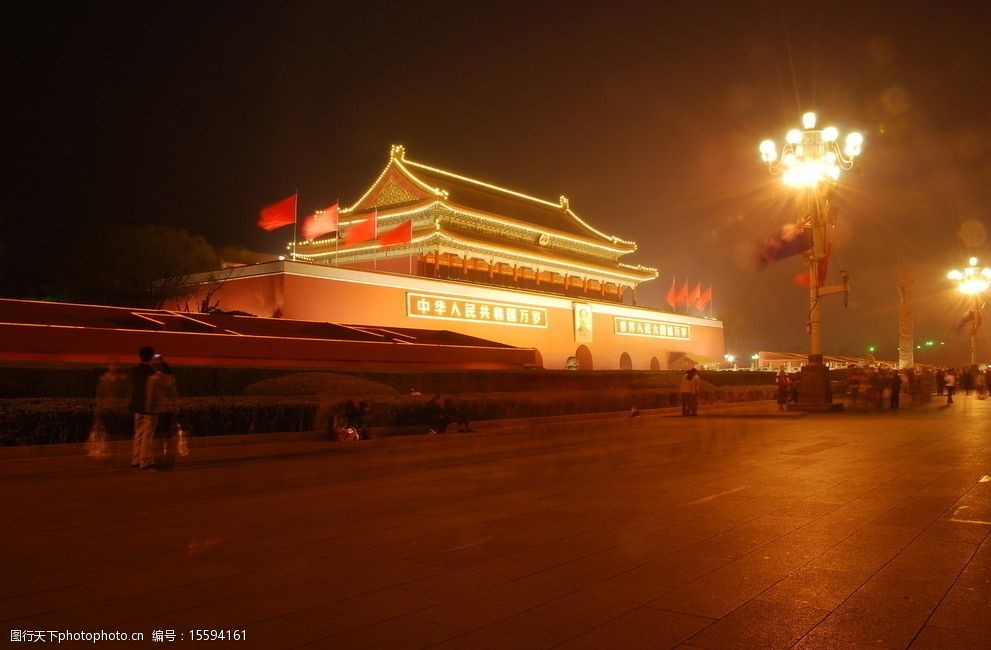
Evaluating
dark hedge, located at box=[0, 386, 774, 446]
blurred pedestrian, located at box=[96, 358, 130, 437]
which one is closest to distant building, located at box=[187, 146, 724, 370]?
dark hedge, located at box=[0, 386, 774, 446]

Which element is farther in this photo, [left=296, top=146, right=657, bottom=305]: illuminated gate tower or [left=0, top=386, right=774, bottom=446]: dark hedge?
[left=296, top=146, right=657, bottom=305]: illuminated gate tower

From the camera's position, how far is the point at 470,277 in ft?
129

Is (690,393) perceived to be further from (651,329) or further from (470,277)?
(651,329)

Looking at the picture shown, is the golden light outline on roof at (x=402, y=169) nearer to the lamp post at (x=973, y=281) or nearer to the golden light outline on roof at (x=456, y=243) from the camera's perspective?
the golden light outline on roof at (x=456, y=243)

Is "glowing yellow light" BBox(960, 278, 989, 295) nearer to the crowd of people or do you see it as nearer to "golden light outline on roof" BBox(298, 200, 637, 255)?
"golden light outline on roof" BBox(298, 200, 637, 255)

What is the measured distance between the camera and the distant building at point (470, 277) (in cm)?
2994

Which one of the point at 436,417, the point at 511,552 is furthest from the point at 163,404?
the point at 436,417

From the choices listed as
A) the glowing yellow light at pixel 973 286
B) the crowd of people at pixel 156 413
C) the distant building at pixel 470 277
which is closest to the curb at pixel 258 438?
the crowd of people at pixel 156 413

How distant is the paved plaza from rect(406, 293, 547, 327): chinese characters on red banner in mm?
23266

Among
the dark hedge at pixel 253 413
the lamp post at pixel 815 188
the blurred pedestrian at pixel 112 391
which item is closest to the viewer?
the blurred pedestrian at pixel 112 391

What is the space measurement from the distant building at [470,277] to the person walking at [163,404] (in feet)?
62.9

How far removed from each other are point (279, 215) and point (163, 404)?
2094 centimetres

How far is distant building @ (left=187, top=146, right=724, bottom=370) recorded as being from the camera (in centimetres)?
2994

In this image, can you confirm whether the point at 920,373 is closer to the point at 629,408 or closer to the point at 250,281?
the point at 629,408
